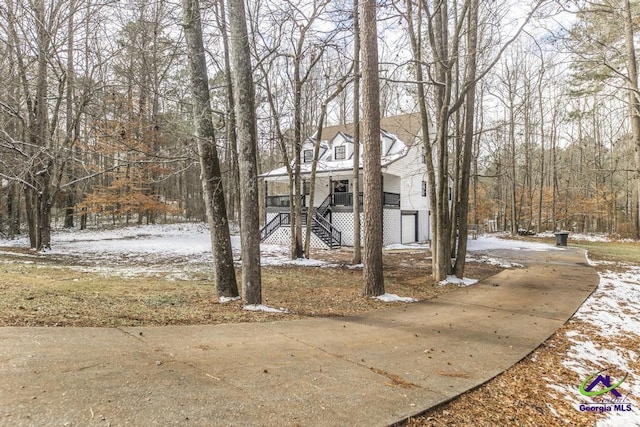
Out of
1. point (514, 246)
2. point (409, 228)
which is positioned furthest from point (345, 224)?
point (514, 246)

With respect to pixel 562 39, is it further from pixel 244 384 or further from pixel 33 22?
pixel 33 22

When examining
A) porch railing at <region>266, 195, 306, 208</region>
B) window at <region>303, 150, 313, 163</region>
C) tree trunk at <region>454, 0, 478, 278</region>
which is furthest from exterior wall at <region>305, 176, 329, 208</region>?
tree trunk at <region>454, 0, 478, 278</region>

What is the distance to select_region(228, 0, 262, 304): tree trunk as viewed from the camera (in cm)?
580

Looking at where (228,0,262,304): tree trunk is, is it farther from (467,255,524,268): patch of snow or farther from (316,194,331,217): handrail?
(316,194,331,217): handrail

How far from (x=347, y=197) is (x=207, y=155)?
49.2 ft

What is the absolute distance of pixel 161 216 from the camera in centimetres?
3120

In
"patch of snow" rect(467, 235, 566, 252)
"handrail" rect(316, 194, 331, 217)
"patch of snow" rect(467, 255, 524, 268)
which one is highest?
"handrail" rect(316, 194, 331, 217)

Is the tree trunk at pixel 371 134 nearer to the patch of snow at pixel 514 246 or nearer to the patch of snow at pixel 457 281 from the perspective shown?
the patch of snow at pixel 457 281

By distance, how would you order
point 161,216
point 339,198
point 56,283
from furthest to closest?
point 161,216, point 339,198, point 56,283

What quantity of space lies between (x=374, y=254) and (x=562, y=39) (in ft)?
23.4

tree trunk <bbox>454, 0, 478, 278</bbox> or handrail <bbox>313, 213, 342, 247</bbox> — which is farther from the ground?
tree trunk <bbox>454, 0, 478, 278</bbox>

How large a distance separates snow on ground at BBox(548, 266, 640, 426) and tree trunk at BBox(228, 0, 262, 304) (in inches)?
169

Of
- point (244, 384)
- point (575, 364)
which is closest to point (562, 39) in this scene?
point (575, 364)

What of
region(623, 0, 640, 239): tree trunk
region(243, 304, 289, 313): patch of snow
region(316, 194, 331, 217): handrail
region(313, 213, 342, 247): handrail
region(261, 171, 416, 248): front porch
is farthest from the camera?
region(316, 194, 331, 217): handrail
